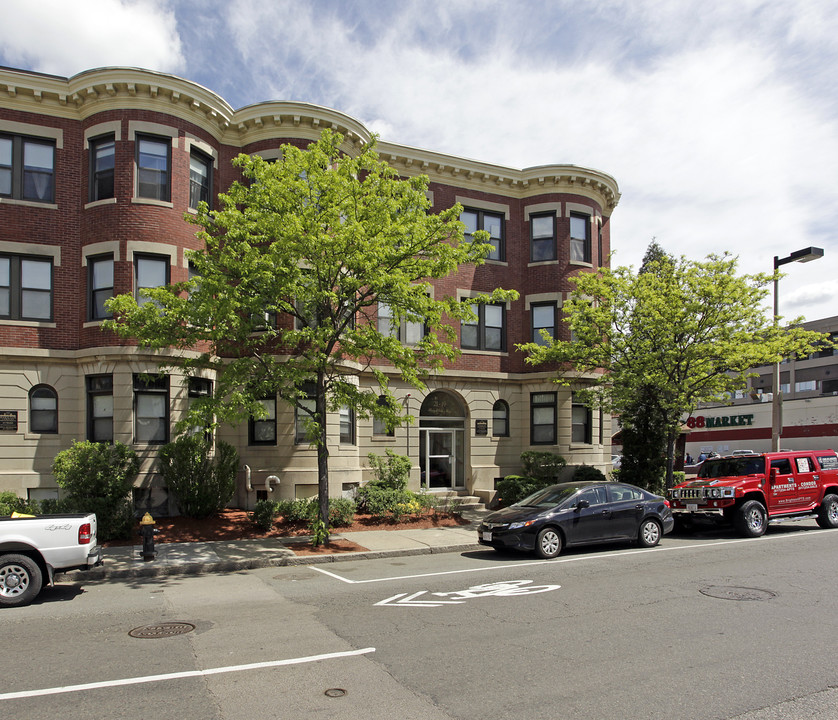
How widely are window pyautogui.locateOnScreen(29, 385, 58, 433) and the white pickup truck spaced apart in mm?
8303

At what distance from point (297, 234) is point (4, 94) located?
1086cm

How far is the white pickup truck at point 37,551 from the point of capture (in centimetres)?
900

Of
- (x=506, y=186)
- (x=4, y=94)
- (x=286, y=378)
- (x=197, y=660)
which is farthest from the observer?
(x=506, y=186)

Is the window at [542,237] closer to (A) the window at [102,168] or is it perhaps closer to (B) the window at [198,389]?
(B) the window at [198,389]

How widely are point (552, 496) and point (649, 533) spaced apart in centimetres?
234

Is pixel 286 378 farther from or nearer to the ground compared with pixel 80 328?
nearer to the ground

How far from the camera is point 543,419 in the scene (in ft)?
76.0

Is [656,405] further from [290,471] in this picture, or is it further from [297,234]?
[297,234]

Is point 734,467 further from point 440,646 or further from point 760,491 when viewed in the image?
point 440,646

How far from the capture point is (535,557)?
41.9ft

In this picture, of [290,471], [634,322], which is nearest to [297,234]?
[290,471]

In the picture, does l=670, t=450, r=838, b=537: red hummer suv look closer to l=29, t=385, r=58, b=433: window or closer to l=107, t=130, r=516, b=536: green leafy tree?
l=107, t=130, r=516, b=536: green leafy tree

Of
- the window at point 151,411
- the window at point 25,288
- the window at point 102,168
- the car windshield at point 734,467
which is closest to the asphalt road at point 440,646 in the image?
the car windshield at point 734,467

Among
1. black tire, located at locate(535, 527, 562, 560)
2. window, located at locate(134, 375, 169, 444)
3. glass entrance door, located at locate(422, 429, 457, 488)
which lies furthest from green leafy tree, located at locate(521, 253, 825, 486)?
window, located at locate(134, 375, 169, 444)
